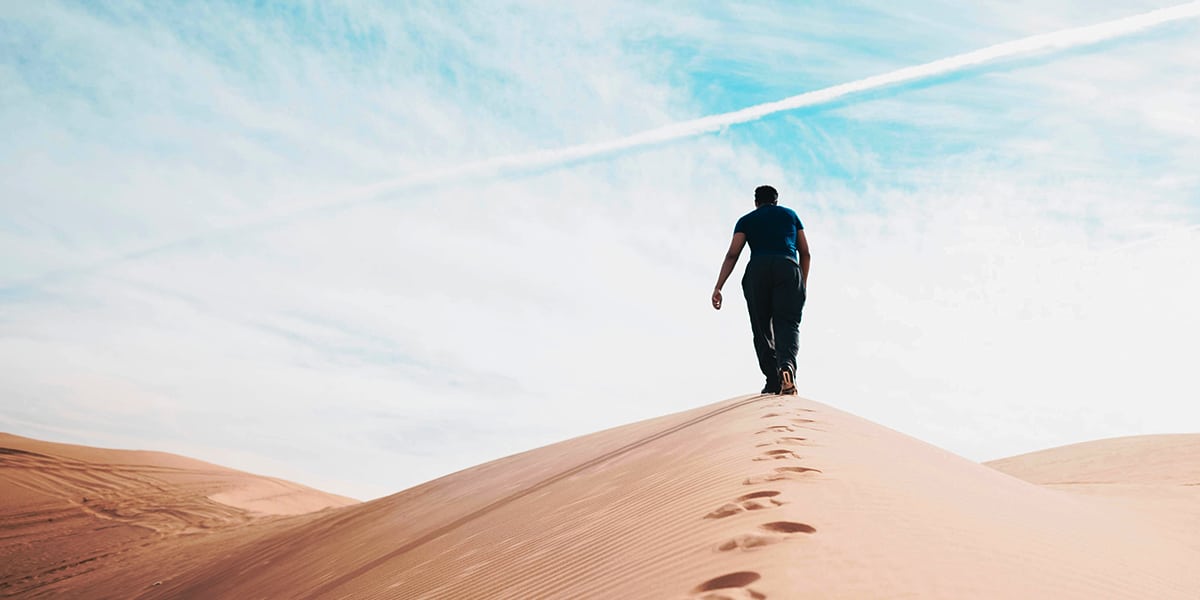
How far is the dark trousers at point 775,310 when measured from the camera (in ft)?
22.4

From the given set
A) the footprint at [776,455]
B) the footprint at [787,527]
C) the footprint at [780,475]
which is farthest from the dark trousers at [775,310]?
the footprint at [787,527]

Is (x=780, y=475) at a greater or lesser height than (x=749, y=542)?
greater

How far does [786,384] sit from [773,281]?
0.88 m

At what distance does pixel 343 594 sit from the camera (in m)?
3.97

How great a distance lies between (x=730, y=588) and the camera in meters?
1.80

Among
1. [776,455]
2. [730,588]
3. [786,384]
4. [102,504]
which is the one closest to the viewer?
[730,588]

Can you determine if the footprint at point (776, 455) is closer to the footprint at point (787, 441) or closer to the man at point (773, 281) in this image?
the footprint at point (787, 441)

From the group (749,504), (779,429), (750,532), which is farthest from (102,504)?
(750,532)

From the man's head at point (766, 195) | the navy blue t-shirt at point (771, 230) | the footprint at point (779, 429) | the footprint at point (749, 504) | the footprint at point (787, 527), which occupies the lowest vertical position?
the footprint at point (787, 527)

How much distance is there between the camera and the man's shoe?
6703 mm

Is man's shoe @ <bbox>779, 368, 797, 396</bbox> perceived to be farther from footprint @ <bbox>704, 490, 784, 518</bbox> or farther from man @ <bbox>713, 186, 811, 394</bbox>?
footprint @ <bbox>704, 490, 784, 518</bbox>

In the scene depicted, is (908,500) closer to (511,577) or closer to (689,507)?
(689,507)

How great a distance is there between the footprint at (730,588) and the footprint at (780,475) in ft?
3.57

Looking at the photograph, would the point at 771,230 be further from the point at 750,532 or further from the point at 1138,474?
the point at 1138,474
